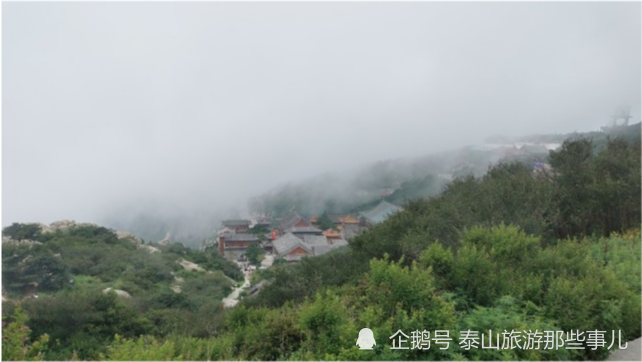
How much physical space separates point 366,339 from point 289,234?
37090 millimetres

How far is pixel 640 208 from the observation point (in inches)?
390

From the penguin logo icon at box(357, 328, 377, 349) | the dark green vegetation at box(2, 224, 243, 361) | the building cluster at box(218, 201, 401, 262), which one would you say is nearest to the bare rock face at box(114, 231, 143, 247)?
the dark green vegetation at box(2, 224, 243, 361)

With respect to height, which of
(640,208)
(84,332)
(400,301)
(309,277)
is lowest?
(84,332)

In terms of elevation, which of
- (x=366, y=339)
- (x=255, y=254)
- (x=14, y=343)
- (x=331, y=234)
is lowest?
(x=255, y=254)

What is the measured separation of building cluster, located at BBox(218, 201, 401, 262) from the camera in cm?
3556

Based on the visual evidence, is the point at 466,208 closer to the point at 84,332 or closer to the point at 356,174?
the point at 84,332

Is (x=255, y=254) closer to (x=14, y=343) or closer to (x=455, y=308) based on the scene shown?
(x=455, y=308)

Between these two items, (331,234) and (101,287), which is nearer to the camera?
(101,287)

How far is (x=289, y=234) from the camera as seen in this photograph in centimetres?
3994

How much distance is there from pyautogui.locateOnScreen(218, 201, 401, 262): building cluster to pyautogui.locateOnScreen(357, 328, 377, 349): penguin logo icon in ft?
96.0

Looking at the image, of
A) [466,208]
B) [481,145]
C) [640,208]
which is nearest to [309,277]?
[466,208]

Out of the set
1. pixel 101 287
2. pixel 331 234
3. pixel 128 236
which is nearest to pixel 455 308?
pixel 101 287

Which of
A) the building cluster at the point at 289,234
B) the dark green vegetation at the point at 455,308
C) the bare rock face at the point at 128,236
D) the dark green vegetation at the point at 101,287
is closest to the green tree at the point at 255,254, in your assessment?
the building cluster at the point at 289,234

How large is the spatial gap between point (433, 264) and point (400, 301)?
1.10 m
